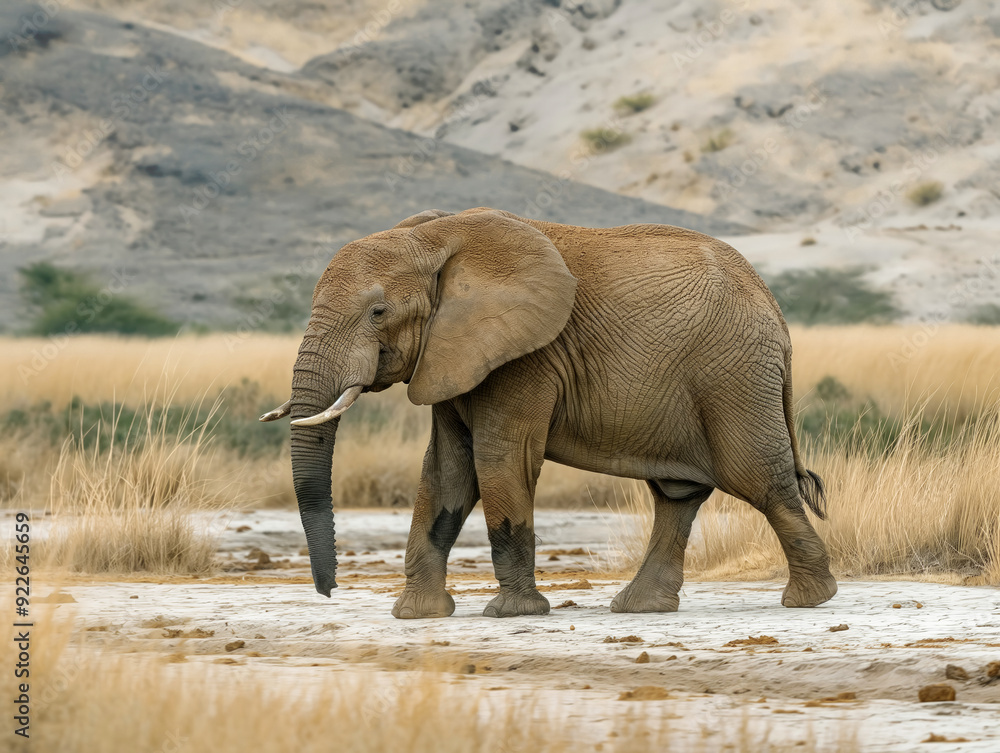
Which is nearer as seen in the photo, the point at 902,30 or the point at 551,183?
the point at 551,183

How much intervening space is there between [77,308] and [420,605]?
124ft

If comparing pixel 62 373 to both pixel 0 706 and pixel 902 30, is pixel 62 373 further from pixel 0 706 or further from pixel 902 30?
pixel 902 30

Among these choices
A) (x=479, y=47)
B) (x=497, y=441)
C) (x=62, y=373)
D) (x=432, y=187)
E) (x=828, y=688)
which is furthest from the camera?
(x=479, y=47)

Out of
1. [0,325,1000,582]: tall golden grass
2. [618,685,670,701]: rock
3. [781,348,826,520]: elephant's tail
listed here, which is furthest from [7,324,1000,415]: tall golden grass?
[618,685,670,701]: rock

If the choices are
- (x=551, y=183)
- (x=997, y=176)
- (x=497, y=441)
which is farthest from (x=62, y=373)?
(x=997, y=176)

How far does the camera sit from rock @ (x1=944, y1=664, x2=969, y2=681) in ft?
19.5

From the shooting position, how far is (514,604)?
802cm

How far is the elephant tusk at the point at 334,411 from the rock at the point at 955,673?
297cm

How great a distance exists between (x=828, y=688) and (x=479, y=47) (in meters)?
61.9

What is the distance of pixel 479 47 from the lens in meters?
65.9

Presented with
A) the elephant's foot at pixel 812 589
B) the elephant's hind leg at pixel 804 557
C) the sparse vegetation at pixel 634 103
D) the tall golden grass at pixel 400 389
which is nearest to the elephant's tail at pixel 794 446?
the elephant's hind leg at pixel 804 557

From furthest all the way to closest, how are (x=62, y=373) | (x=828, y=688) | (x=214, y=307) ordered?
(x=214, y=307), (x=62, y=373), (x=828, y=688)

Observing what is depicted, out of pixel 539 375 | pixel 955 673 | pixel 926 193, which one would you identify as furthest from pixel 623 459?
pixel 926 193

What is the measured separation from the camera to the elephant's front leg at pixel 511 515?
775 centimetres
